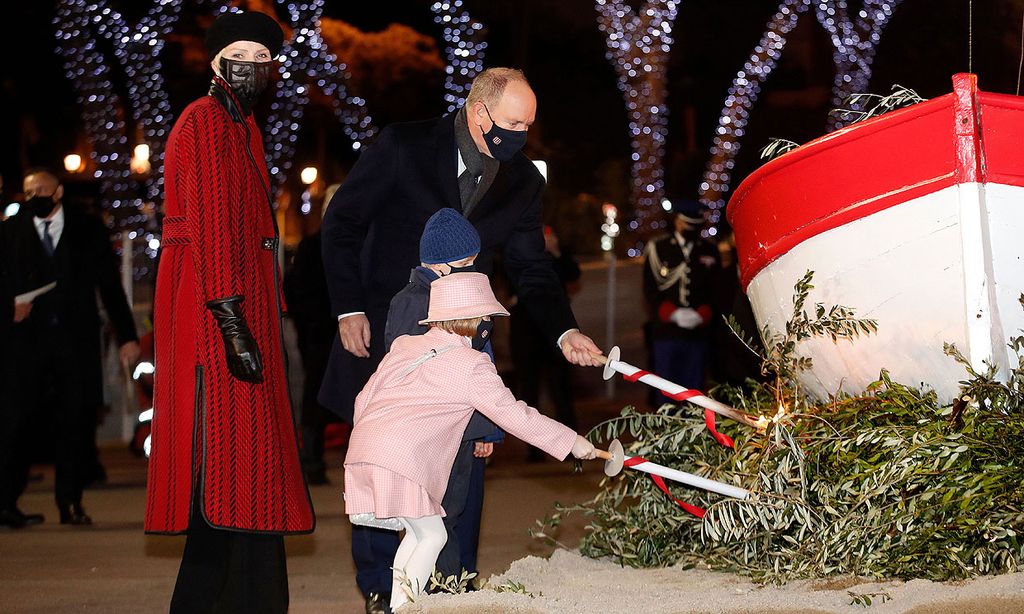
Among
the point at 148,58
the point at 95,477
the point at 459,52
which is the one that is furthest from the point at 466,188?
the point at 459,52

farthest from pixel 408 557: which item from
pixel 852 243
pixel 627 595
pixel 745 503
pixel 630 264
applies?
pixel 630 264

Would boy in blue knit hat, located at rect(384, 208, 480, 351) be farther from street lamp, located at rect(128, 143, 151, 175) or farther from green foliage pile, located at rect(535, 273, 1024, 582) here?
street lamp, located at rect(128, 143, 151, 175)

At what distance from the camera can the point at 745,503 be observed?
18.1 feet

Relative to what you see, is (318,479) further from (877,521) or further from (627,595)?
(877,521)

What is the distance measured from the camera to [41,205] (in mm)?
8734

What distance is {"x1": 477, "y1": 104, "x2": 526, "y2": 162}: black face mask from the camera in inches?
216

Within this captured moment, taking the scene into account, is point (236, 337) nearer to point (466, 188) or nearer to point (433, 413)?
point (433, 413)

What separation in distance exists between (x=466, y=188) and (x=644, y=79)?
28.2 m

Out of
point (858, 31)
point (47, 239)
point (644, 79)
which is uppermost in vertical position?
point (858, 31)

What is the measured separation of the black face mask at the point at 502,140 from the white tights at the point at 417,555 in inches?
56.2

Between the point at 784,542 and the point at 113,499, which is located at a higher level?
the point at 784,542

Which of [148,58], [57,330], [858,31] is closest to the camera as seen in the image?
[57,330]

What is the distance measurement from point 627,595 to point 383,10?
30058mm

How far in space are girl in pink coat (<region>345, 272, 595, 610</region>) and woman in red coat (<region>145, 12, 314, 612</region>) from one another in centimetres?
33
